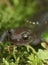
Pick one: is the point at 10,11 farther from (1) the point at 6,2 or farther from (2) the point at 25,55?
(2) the point at 25,55

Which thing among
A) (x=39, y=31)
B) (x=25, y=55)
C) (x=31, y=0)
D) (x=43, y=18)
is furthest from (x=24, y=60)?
(x=31, y=0)

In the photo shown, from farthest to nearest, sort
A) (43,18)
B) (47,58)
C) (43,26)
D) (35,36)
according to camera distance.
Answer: (43,18) → (43,26) → (35,36) → (47,58)

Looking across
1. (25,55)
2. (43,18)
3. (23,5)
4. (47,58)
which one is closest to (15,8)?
(23,5)

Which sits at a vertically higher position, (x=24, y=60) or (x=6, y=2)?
(x=6, y=2)

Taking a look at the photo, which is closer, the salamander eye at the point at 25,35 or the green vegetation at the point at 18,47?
the green vegetation at the point at 18,47

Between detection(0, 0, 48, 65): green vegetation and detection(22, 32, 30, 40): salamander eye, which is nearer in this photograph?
detection(0, 0, 48, 65): green vegetation

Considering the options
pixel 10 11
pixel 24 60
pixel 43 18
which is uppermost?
pixel 10 11

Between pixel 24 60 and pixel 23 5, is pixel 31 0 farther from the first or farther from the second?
pixel 24 60

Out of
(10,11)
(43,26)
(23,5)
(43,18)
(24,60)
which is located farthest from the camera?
(23,5)

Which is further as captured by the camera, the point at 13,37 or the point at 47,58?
the point at 13,37
